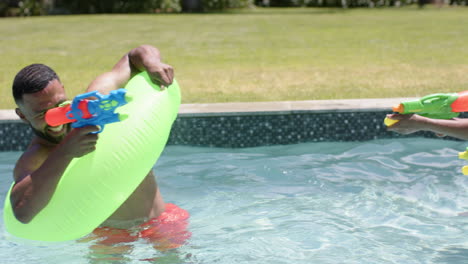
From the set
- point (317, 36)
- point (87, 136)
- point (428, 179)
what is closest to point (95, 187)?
point (87, 136)

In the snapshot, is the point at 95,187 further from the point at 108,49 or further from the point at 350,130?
the point at 108,49

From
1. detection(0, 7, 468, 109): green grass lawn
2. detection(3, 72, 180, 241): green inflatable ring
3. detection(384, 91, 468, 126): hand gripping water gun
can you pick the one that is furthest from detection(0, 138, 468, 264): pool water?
detection(0, 7, 468, 109): green grass lawn

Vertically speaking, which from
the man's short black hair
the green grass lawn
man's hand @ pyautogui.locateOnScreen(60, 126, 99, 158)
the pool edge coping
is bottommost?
the green grass lawn

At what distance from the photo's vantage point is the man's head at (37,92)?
2.91 metres

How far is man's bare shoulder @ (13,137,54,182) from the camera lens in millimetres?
3021

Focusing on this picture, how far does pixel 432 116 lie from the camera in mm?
3307

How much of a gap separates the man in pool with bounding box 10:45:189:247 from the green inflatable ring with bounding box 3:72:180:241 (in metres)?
0.11

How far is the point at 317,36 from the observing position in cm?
1273

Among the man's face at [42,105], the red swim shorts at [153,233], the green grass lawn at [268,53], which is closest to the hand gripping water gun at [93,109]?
the man's face at [42,105]

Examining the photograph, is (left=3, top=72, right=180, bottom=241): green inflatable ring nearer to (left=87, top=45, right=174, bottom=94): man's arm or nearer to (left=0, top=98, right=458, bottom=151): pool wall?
(left=87, top=45, right=174, bottom=94): man's arm

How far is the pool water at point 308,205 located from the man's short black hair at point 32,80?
1.16 metres

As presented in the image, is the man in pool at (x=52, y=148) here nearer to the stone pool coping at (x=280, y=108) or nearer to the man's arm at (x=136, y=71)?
the man's arm at (x=136, y=71)

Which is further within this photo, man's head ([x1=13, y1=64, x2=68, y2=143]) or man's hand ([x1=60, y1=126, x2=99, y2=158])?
man's head ([x1=13, y1=64, x2=68, y2=143])

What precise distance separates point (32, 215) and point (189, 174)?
2804 mm
